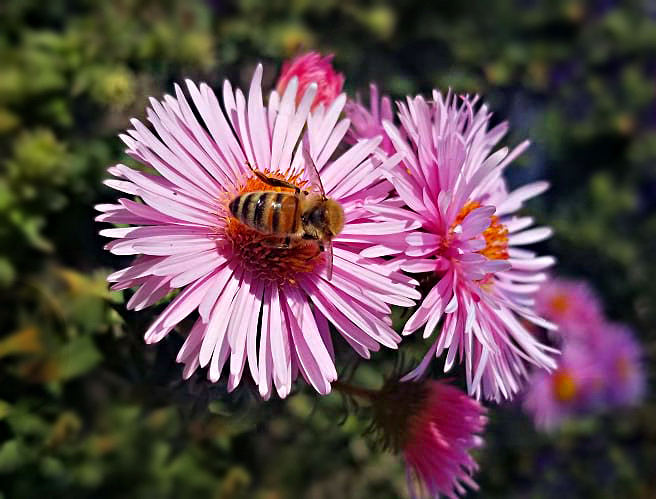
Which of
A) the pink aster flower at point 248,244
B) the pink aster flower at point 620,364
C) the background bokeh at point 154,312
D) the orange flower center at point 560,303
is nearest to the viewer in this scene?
the pink aster flower at point 248,244

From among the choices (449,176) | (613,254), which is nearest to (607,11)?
(613,254)

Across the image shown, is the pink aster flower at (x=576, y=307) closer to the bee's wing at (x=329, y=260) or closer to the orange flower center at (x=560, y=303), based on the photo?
the orange flower center at (x=560, y=303)

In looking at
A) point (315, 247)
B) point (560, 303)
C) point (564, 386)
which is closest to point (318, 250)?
point (315, 247)

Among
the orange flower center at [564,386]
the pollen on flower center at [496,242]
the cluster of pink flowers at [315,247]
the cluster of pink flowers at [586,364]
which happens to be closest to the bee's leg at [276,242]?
the cluster of pink flowers at [315,247]

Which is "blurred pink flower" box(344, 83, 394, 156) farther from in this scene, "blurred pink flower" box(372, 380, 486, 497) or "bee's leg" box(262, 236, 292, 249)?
"blurred pink flower" box(372, 380, 486, 497)

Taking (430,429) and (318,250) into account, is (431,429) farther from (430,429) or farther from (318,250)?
(318,250)

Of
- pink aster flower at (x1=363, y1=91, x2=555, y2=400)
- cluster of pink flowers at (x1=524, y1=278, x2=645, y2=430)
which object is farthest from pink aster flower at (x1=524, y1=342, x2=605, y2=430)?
pink aster flower at (x1=363, y1=91, x2=555, y2=400)

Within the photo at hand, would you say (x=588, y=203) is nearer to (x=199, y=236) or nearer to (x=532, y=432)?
(x=532, y=432)
